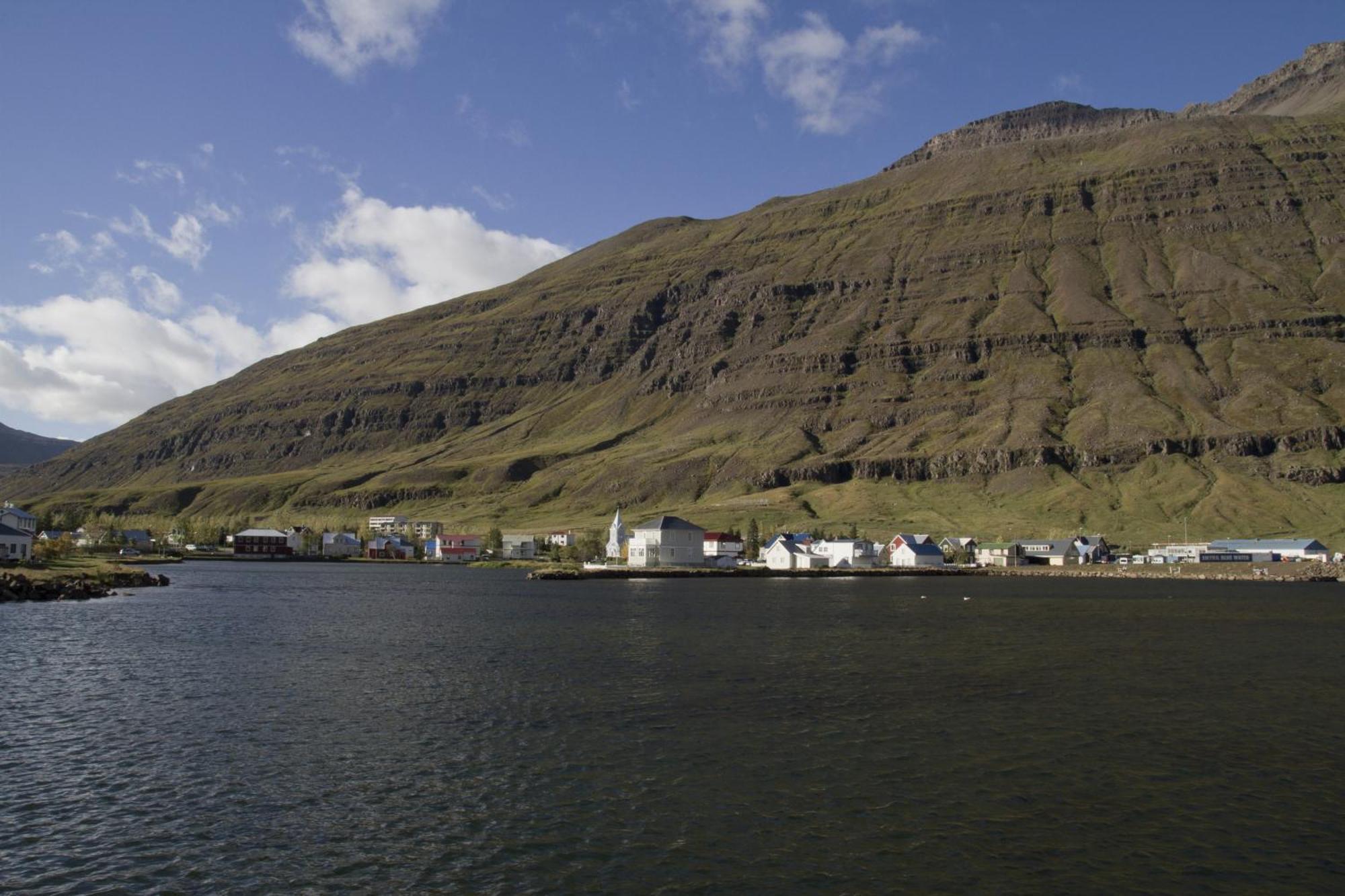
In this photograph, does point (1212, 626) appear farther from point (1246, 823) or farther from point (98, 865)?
point (98, 865)

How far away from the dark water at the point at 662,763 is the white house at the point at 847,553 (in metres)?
113

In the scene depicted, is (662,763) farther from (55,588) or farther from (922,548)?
(922,548)

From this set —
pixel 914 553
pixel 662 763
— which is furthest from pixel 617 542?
pixel 662 763

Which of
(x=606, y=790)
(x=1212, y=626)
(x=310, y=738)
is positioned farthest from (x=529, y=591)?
(x=606, y=790)

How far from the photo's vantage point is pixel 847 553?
17838 cm

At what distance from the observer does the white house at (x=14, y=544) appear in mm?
121062

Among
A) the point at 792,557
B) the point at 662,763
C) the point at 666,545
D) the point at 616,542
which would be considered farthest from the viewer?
the point at 616,542

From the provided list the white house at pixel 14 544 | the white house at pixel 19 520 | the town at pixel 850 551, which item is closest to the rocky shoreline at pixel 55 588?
the white house at pixel 14 544

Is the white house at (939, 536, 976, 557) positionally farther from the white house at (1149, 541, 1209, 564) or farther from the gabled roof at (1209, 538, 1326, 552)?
the gabled roof at (1209, 538, 1326, 552)

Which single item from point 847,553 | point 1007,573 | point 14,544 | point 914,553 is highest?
point 14,544

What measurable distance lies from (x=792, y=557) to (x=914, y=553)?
2632cm

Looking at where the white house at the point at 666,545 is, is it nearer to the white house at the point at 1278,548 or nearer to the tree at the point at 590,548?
the tree at the point at 590,548

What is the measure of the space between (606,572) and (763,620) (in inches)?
2938

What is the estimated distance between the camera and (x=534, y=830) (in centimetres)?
2388
